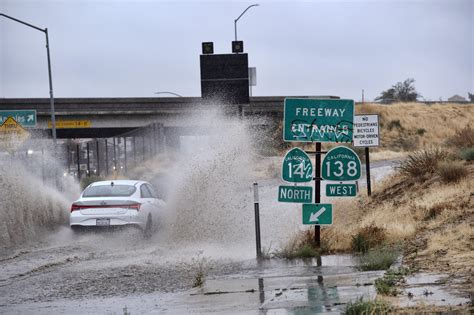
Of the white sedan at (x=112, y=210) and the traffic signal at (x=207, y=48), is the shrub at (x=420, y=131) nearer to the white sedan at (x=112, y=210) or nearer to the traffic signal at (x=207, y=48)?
the traffic signal at (x=207, y=48)

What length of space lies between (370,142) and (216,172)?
6409mm

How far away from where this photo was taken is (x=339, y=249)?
631 inches

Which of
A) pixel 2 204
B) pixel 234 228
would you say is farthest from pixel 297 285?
pixel 2 204

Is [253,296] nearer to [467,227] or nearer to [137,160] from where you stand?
[467,227]

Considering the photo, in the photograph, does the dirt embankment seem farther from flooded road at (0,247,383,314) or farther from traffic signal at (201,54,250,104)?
flooded road at (0,247,383,314)

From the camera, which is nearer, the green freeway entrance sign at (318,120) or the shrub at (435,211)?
the green freeway entrance sign at (318,120)

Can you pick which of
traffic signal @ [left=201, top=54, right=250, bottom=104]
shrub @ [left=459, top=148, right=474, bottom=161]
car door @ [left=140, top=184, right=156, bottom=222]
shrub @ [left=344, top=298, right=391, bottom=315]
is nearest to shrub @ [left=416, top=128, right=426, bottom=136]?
traffic signal @ [left=201, top=54, right=250, bottom=104]

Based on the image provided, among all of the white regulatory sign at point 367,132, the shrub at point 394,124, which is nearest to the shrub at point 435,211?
the white regulatory sign at point 367,132

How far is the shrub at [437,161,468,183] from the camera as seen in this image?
21297mm

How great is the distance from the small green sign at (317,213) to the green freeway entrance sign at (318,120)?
1193 mm

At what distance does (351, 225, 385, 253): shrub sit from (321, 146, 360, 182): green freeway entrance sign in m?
1.08

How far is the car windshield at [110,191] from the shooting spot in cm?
2108

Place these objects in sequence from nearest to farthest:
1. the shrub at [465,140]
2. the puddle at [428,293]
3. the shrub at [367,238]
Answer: the puddle at [428,293] < the shrub at [367,238] < the shrub at [465,140]

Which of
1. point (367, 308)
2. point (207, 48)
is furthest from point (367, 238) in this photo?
point (207, 48)
